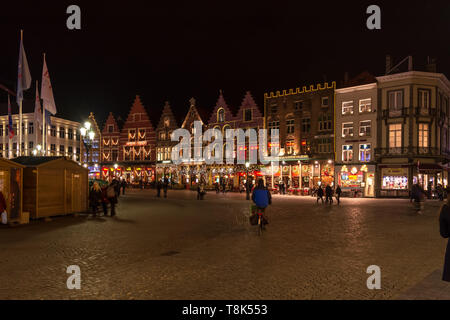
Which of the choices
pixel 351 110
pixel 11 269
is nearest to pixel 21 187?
pixel 11 269

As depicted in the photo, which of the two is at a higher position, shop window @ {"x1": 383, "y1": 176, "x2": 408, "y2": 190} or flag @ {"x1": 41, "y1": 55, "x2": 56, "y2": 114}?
flag @ {"x1": 41, "y1": 55, "x2": 56, "y2": 114}

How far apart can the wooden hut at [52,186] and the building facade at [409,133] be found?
101 feet

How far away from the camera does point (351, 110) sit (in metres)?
41.4

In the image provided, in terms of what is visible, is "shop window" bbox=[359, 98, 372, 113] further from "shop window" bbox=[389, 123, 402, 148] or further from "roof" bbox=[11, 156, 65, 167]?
"roof" bbox=[11, 156, 65, 167]

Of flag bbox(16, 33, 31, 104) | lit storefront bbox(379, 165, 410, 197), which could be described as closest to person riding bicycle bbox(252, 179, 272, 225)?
flag bbox(16, 33, 31, 104)

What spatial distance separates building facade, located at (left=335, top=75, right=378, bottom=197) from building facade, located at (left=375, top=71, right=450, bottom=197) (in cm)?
88

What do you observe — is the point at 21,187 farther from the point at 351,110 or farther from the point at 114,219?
the point at 351,110

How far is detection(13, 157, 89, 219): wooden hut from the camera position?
1527cm

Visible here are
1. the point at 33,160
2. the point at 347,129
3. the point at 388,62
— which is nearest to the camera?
the point at 33,160

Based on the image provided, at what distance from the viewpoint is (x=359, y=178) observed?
3991 centimetres

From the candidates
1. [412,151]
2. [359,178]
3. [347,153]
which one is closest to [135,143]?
[347,153]

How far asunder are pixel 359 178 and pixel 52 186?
107 ft

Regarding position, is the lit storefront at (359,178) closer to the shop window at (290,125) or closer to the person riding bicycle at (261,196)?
the shop window at (290,125)

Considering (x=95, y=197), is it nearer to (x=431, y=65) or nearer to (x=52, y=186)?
(x=52, y=186)
